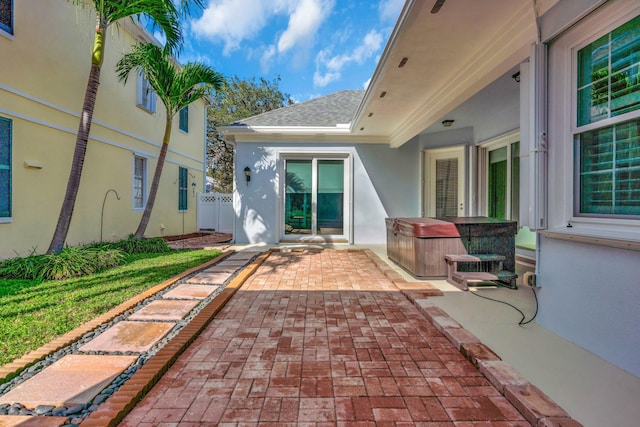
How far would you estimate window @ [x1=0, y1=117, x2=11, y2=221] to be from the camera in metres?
5.34

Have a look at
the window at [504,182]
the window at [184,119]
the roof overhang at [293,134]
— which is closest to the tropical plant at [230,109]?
the window at [184,119]

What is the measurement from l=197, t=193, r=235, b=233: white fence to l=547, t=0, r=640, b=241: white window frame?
437 inches

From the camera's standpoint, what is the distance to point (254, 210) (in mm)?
8312

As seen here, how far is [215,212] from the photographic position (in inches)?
494

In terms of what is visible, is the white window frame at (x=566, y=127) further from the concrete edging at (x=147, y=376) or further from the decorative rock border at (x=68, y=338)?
the decorative rock border at (x=68, y=338)

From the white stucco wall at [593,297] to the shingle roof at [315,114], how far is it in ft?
20.6

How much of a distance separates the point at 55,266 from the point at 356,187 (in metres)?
6.33

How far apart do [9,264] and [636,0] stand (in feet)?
25.6

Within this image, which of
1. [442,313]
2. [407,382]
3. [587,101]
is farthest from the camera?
[442,313]

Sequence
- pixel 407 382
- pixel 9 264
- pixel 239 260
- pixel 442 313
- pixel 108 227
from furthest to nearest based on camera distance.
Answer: pixel 108 227
pixel 239 260
pixel 9 264
pixel 442 313
pixel 407 382

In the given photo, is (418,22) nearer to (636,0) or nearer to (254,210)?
(636,0)

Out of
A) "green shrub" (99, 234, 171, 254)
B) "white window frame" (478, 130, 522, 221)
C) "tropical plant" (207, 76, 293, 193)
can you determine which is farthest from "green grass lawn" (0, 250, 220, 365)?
"tropical plant" (207, 76, 293, 193)

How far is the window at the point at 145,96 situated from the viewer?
9271 mm

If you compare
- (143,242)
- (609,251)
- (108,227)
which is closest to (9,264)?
(143,242)
